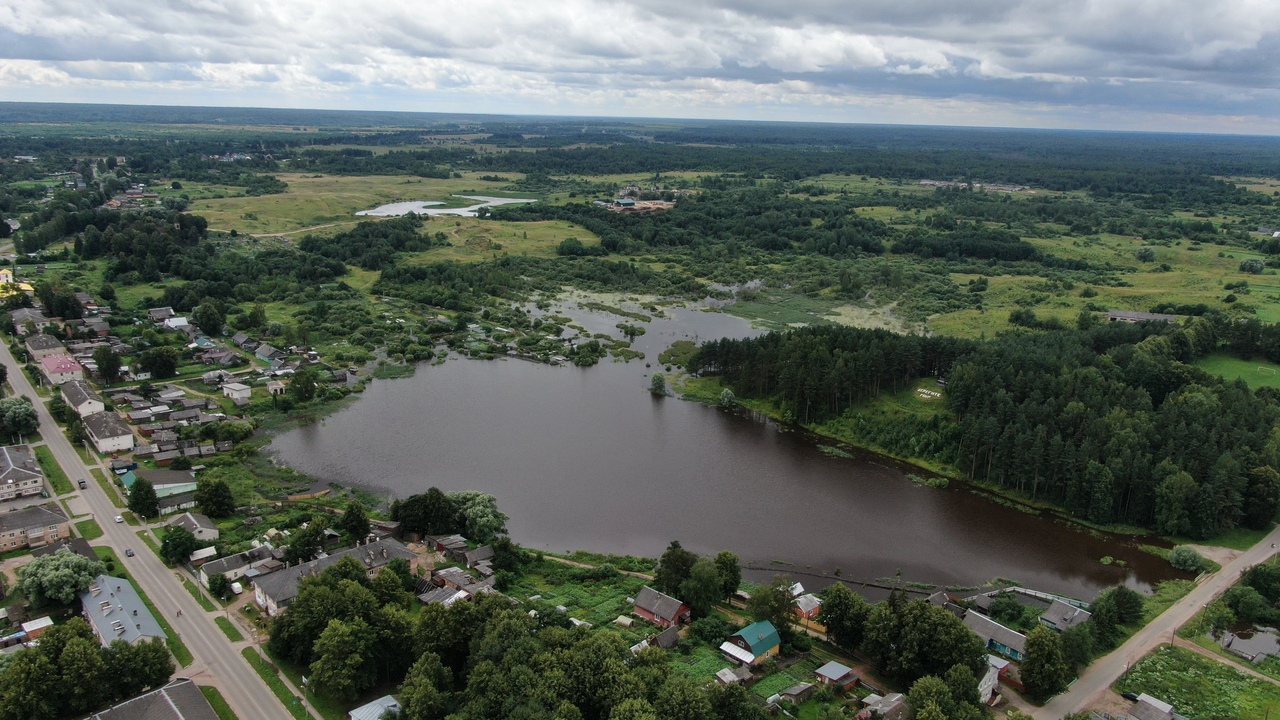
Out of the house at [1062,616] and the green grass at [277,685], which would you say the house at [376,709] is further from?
the house at [1062,616]

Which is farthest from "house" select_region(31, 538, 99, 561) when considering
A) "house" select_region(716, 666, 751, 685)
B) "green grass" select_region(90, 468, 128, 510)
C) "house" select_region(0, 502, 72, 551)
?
"house" select_region(716, 666, 751, 685)

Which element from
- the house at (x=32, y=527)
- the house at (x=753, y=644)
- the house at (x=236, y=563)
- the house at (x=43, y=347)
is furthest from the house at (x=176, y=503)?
the house at (x=753, y=644)

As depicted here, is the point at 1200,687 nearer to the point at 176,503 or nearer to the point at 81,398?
the point at 176,503

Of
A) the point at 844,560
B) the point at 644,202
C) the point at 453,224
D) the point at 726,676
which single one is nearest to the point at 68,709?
the point at 726,676

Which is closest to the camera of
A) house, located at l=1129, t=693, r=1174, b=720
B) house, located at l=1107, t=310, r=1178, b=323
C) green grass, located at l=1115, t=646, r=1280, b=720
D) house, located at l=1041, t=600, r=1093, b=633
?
house, located at l=1129, t=693, r=1174, b=720

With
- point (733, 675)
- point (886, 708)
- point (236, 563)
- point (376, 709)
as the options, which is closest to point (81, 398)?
point (236, 563)

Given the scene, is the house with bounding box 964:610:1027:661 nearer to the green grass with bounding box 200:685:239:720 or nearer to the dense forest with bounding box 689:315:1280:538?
the dense forest with bounding box 689:315:1280:538
